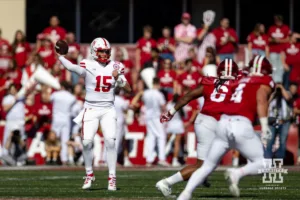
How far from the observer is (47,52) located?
86.0ft

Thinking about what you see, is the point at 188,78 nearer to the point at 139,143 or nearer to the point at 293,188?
the point at 139,143

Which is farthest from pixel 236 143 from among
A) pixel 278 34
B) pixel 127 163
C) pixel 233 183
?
pixel 278 34

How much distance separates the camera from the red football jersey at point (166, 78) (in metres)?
25.5

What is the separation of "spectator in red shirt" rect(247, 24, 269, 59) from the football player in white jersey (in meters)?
11.0

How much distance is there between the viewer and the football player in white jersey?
1538 cm

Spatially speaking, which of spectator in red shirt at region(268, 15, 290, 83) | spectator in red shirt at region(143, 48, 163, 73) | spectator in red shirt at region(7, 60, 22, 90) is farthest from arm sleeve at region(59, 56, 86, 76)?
spectator in red shirt at region(268, 15, 290, 83)

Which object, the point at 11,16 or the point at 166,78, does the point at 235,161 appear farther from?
the point at 11,16

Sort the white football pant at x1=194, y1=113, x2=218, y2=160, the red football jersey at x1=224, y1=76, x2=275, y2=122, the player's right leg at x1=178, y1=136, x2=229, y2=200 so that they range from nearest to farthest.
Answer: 1. the player's right leg at x1=178, y1=136, x2=229, y2=200
2. the red football jersey at x1=224, y1=76, x2=275, y2=122
3. the white football pant at x1=194, y1=113, x2=218, y2=160

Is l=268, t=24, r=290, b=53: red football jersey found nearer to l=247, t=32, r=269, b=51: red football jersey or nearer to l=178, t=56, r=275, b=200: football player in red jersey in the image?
l=247, t=32, r=269, b=51: red football jersey

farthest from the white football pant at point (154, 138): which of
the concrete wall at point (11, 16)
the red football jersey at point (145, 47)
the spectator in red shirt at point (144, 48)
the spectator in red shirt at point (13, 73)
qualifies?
the concrete wall at point (11, 16)

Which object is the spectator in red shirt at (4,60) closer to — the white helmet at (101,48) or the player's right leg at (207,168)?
the white helmet at (101,48)

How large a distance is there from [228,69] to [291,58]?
1314 centimetres

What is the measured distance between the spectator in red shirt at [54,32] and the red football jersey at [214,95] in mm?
12594

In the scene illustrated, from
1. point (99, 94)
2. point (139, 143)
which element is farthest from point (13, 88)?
point (99, 94)
